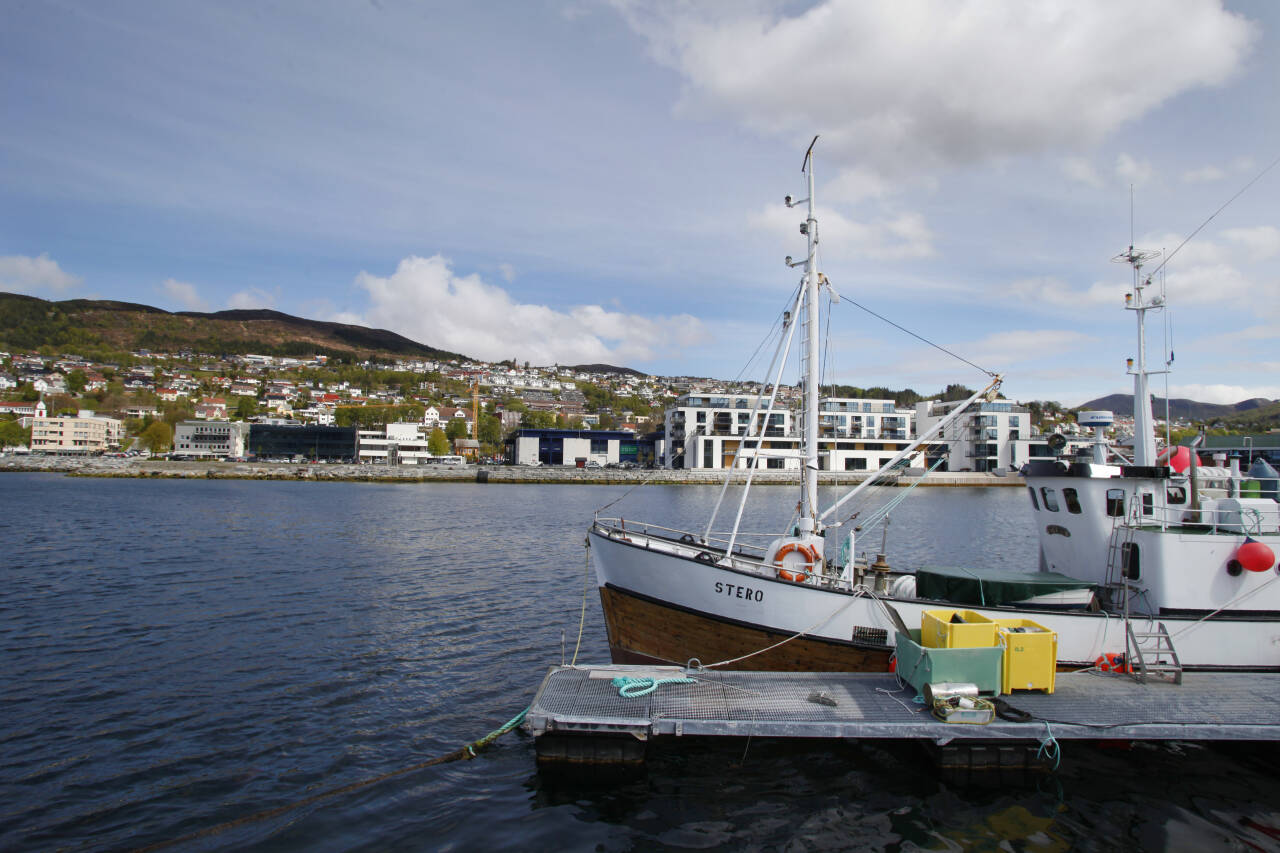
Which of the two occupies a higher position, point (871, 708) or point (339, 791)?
point (871, 708)

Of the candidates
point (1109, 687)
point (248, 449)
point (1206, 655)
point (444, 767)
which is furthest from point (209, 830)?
point (248, 449)

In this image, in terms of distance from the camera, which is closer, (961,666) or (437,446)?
(961,666)

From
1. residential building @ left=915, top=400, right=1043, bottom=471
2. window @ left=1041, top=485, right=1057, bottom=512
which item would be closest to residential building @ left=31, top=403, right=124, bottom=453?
residential building @ left=915, top=400, right=1043, bottom=471

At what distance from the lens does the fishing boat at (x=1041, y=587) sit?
10461mm

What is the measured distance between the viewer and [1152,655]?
1038cm

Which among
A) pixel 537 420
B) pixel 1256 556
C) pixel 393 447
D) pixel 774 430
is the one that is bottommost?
pixel 1256 556

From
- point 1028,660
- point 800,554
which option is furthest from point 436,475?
point 1028,660

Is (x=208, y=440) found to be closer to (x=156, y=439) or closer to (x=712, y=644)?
(x=156, y=439)

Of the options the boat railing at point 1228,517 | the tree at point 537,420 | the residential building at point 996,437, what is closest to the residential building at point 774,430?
the residential building at point 996,437

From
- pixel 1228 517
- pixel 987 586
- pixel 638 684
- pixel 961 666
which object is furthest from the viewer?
pixel 1228 517

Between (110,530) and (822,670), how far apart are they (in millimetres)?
35778

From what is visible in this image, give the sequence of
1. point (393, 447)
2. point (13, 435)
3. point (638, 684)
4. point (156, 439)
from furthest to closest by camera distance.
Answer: point (13, 435)
point (156, 439)
point (393, 447)
point (638, 684)

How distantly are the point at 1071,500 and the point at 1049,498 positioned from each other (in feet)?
1.58

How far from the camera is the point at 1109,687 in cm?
973
